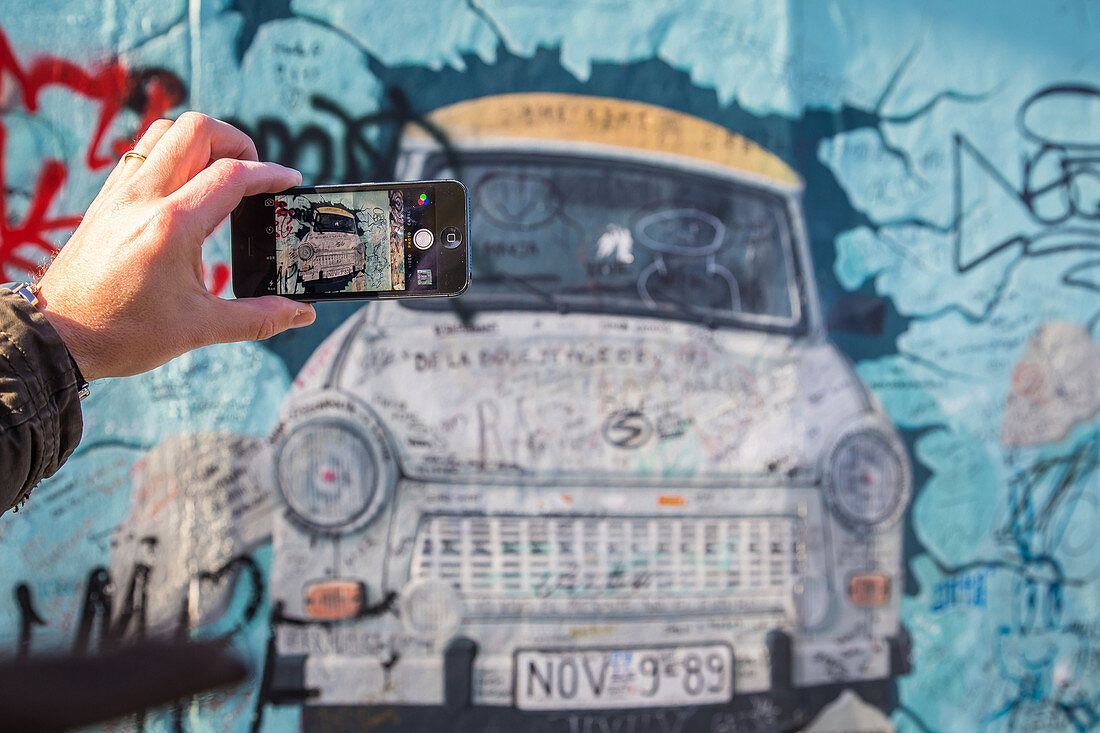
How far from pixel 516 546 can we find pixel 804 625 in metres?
1.15

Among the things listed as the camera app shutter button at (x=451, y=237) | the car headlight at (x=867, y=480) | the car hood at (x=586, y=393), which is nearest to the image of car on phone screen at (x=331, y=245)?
the camera app shutter button at (x=451, y=237)

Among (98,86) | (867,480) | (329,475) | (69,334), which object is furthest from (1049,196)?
(98,86)

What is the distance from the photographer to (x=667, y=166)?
2.62 m

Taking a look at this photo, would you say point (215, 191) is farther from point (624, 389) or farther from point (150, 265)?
point (624, 389)

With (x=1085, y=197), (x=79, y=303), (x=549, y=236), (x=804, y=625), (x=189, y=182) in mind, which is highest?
(x=1085, y=197)

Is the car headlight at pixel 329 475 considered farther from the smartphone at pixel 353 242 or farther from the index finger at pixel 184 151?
the index finger at pixel 184 151

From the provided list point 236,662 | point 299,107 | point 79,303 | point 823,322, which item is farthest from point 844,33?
point 236,662

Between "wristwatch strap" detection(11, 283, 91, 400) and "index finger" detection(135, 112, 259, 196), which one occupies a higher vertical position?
"index finger" detection(135, 112, 259, 196)

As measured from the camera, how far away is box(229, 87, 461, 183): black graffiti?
2434mm

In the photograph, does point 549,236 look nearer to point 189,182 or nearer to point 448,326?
point 448,326

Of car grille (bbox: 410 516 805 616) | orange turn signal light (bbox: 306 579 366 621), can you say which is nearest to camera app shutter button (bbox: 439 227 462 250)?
car grille (bbox: 410 516 805 616)

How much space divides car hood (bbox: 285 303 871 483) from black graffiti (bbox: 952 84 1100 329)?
827 millimetres

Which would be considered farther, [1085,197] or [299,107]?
[1085,197]

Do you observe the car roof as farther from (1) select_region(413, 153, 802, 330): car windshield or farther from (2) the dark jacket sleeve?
(1) select_region(413, 153, 802, 330): car windshield
